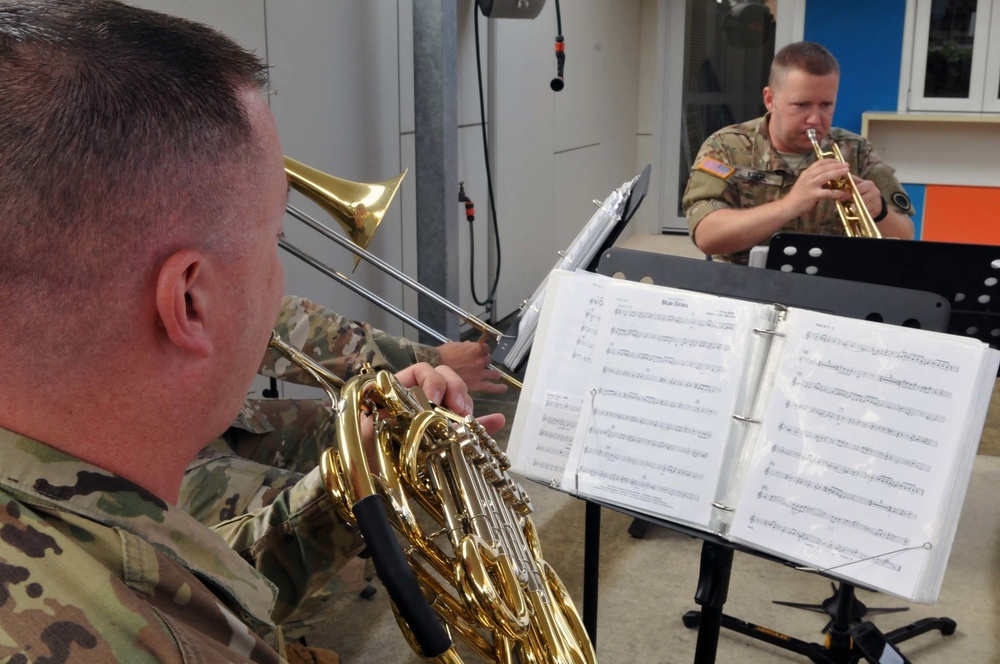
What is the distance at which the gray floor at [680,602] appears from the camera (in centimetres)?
228

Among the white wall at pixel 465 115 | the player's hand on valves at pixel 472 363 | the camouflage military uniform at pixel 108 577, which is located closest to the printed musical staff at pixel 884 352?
the camouflage military uniform at pixel 108 577

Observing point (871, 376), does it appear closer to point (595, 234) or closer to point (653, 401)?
point (653, 401)

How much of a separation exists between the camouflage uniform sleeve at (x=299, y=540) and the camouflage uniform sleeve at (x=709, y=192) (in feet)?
6.78

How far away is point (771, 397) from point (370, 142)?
2.43m

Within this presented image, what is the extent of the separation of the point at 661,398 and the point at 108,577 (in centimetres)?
99

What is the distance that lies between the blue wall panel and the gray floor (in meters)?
3.82

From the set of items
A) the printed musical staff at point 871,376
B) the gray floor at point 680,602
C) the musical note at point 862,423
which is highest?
the printed musical staff at point 871,376

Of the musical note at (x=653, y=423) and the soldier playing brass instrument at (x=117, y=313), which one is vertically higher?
the soldier playing brass instrument at (x=117, y=313)

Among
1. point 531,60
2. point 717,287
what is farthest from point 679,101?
point 717,287

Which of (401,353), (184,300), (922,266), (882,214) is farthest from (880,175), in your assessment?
(184,300)

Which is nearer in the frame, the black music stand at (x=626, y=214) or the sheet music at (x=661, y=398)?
the sheet music at (x=661, y=398)

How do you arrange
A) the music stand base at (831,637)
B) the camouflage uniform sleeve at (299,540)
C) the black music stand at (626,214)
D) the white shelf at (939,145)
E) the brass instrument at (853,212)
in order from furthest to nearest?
1. the white shelf at (939,145)
2. the brass instrument at (853,212)
3. the music stand base at (831,637)
4. the black music stand at (626,214)
5. the camouflage uniform sleeve at (299,540)

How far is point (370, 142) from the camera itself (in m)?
3.49

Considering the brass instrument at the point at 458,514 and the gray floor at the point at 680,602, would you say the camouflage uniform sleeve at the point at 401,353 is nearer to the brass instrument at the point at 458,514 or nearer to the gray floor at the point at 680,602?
the gray floor at the point at 680,602
